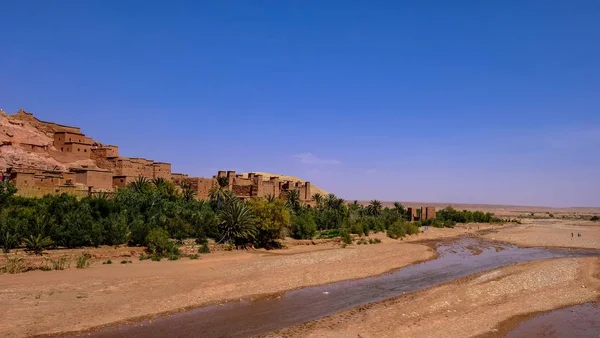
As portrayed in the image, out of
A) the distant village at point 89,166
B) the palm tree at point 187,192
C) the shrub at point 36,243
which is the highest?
the distant village at point 89,166

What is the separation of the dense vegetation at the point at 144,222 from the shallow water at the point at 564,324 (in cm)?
1841

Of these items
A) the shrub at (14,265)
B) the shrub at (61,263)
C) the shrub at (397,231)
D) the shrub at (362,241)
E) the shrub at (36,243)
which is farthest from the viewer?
the shrub at (397,231)

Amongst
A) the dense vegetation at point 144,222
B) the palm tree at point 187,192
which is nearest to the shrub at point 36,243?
the dense vegetation at point 144,222

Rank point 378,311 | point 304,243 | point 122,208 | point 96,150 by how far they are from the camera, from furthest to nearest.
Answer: point 96,150 < point 304,243 < point 122,208 < point 378,311

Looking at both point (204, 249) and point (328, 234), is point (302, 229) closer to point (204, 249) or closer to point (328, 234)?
point (328, 234)

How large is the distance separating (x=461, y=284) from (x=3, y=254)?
21.4m

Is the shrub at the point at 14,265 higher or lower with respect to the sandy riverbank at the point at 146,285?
higher

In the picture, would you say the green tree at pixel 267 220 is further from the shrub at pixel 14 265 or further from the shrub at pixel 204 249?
the shrub at pixel 14 265

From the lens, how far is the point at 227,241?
3138 centimetres

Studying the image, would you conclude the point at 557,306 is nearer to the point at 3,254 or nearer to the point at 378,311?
the point at 378,311

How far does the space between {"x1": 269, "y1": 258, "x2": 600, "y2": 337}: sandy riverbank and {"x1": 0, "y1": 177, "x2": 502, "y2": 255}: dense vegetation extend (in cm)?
1423

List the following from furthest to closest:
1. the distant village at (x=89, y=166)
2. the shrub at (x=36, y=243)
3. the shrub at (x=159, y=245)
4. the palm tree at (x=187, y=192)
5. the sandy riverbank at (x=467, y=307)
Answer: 1. the palm tree at (x=187, y=192)
2. the distant village at (x=89, y=166)
3. the shrub at (x=159, y=245)
4. the shrub at (x=36, y=243)
5. the sandy riverbank at (x=467, y=307)

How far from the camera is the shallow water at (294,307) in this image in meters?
13.0

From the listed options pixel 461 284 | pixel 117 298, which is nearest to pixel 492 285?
pixel 461 284
